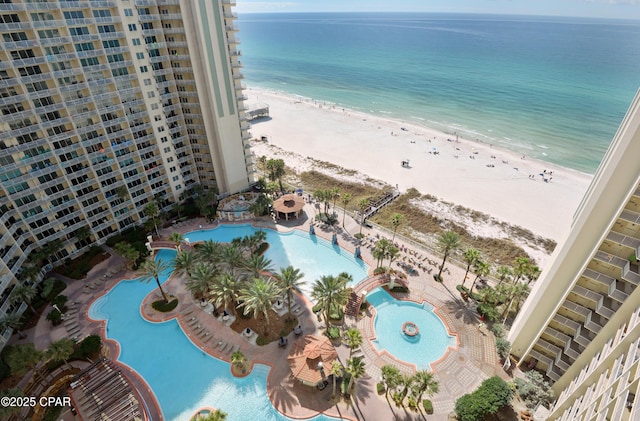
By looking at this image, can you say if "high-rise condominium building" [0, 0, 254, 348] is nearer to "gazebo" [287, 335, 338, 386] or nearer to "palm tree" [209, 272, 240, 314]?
"palm tree" [209, 272, 240, 314]

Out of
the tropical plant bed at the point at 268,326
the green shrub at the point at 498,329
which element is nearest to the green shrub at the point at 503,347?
the green shrub at the point at 498,329

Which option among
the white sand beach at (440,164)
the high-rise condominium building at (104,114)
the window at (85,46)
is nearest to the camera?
the high-rise condominium building at (104,114)

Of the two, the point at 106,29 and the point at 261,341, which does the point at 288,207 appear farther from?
the point at 106,29

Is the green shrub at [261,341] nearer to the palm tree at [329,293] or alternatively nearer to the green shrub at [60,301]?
the palm tree at [329,293]

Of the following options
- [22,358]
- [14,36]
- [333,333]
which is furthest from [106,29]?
[333,333]

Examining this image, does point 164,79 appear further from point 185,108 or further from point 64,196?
point 64,196

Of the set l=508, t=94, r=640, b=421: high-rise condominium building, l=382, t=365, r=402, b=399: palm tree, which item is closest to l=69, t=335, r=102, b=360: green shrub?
l=382, t=365, r=402, b=399: palm tree
